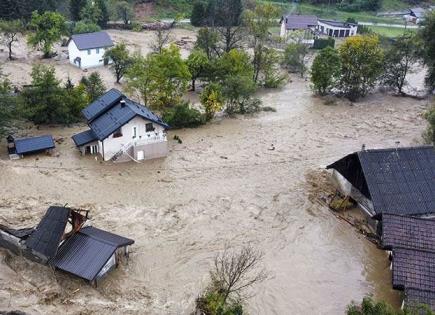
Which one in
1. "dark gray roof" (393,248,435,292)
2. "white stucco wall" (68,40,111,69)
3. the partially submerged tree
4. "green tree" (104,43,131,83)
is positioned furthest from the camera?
"white stucco wall" (68,40,111,69)

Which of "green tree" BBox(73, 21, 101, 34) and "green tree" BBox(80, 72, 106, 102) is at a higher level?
"green tree" BBox(73, 21, 101, 34)

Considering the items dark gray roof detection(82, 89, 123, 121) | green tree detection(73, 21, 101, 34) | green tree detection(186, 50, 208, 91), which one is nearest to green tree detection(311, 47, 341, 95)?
green tree detection(186, 50, 208, 91)

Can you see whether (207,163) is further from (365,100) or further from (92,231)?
(365,100)

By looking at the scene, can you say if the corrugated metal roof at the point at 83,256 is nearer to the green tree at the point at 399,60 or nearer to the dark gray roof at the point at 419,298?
the dark gray roof at the point at 419,298

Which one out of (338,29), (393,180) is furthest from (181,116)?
(338,29)

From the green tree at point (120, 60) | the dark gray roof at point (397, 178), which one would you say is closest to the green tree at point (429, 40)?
the dark gray roof at point (397, 178)

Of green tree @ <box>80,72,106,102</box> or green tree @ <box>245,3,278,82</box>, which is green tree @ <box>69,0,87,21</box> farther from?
green tree @ <box>80,72,106,102</box>
